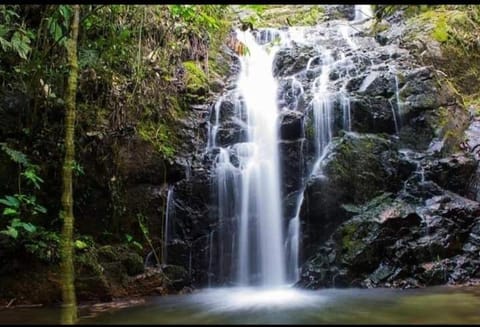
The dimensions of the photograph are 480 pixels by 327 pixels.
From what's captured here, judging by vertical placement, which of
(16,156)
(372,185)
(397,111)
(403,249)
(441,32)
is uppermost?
(441,32)

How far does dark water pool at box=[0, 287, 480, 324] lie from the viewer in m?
4.40

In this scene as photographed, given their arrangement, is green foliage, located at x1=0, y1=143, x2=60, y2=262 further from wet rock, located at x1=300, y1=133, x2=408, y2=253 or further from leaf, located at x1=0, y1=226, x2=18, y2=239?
wet rock, located at x1=300, y1=133, x2=408, y2=253

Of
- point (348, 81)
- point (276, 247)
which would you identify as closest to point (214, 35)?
point (348, 81)

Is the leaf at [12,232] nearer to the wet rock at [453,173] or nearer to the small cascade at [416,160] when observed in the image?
the small cascade at [416,160]

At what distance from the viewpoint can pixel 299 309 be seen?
5027mm

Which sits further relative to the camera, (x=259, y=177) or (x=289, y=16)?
(x=289, y=16)

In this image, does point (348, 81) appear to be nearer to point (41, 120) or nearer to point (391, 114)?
point (391, 114)

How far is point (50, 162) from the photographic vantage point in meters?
6.64

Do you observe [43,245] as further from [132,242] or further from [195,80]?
[195,80]

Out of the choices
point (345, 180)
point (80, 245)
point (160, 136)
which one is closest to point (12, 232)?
point (80, 245)

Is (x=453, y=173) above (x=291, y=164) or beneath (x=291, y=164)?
beneath

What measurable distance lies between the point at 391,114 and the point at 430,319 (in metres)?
4.94

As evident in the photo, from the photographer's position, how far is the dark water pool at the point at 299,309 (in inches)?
173

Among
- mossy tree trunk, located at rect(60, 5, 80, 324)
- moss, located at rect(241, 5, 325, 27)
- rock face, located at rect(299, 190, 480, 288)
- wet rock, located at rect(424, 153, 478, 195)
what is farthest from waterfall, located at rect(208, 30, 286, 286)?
moss, located at rect(241, 5, 325, 27)
